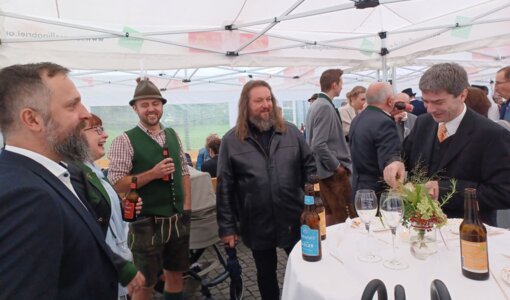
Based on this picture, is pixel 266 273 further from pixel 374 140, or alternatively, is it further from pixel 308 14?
pixel 308 14

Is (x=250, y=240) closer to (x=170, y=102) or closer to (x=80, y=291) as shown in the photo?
(x=80, y=291)

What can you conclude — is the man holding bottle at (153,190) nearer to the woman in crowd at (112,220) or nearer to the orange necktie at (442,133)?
the woman in crowd at (112,220)

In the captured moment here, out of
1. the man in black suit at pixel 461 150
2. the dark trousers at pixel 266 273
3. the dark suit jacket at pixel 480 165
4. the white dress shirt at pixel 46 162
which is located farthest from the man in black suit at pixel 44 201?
the dark suit jacket at pixel 480 165

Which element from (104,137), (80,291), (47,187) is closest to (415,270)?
(80,291)

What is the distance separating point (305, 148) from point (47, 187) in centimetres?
177

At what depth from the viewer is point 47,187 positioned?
1.08 meters

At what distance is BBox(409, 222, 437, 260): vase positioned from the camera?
53.8 inches

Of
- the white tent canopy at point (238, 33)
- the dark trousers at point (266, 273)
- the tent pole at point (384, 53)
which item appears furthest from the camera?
the tent pole at point (384, 53)

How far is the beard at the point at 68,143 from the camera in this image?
1.20m

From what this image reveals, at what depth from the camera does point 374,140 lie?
9.33ft

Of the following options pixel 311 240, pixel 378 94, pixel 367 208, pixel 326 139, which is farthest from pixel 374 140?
pixel 311 240

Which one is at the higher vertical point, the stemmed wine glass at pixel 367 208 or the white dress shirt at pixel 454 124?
the white dress shirt at pixel 454 124

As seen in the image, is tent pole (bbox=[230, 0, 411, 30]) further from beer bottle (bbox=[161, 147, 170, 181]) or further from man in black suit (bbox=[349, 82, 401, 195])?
beer bottle (bbox=[161, 147, 170, 181])

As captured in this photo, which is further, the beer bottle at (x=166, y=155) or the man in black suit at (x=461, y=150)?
the beer bottle at (x=166, y=155)
